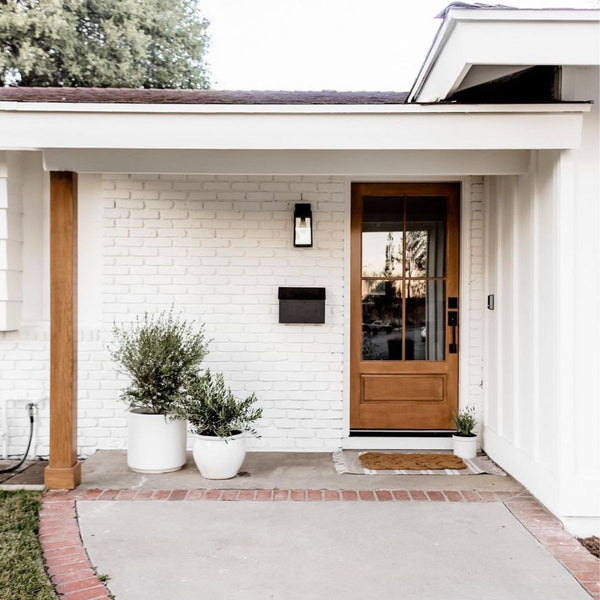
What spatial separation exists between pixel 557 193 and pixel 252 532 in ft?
8.30

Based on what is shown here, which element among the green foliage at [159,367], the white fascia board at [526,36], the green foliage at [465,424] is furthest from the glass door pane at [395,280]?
the white fascia board at [526,36]

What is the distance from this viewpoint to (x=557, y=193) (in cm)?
355

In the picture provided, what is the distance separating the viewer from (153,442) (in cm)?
444

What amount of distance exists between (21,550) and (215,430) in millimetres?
1471

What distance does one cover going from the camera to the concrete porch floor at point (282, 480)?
4.21 meters

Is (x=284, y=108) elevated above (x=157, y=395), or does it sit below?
above

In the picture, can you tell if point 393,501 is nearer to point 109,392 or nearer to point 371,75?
point 109,392

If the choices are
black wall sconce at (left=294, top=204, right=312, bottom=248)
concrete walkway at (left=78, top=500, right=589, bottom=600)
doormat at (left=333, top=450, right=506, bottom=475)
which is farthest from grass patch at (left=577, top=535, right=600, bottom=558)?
black wall sconce at (left=294, top=204, right=312, bottom=248)

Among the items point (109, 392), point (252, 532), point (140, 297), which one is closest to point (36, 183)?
point (140, 297)

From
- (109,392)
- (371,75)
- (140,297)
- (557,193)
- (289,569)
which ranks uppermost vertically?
(371,75)

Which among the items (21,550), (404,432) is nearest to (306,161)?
(404,432)

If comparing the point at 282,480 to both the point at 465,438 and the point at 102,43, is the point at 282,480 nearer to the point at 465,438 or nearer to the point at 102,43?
the point at 465,438

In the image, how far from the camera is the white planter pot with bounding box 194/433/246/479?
424cm

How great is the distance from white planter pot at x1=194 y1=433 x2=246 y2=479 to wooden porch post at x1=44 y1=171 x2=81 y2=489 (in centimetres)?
83
